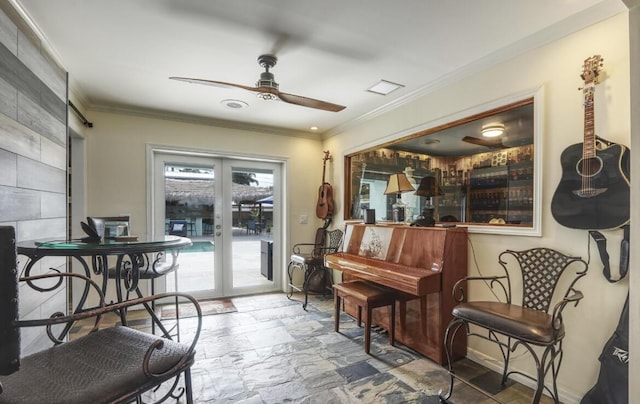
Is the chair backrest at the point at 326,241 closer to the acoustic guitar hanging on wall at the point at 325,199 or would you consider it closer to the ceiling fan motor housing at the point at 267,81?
the acoustic guitar hanging on wall at the point at 325,199

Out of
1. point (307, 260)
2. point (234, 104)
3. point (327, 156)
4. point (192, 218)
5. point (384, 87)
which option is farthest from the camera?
point (327, 156)

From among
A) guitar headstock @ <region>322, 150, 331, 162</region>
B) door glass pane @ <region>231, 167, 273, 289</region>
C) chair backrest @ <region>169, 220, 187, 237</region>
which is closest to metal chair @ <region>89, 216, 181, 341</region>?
chair backrest @ <region>169, 220, 187, 237</region>

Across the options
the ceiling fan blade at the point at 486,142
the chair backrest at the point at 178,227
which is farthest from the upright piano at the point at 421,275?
the chair backrest at the point at 178,227

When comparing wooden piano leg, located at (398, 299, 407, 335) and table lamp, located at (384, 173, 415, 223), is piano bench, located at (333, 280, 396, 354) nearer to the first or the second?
wooden piano leg, located at (398, 299, 407, 335)

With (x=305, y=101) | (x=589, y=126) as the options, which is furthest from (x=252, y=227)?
(x=589, y=126)

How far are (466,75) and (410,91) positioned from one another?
0.59 metres

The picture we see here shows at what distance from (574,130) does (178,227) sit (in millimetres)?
4211

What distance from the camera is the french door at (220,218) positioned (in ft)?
13.3

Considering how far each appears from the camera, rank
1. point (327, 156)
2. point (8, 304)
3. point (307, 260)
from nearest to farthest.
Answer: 1. point (8, 304)
2. point (307, 260)
3. point (327, 156)

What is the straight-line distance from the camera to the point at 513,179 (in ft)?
7.70

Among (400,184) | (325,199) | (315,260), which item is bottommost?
(315,260)

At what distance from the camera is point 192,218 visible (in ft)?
13.6

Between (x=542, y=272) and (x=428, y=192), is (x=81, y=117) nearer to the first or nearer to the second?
(x=428, y=192)

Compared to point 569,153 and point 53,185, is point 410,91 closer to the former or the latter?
point 569,153
